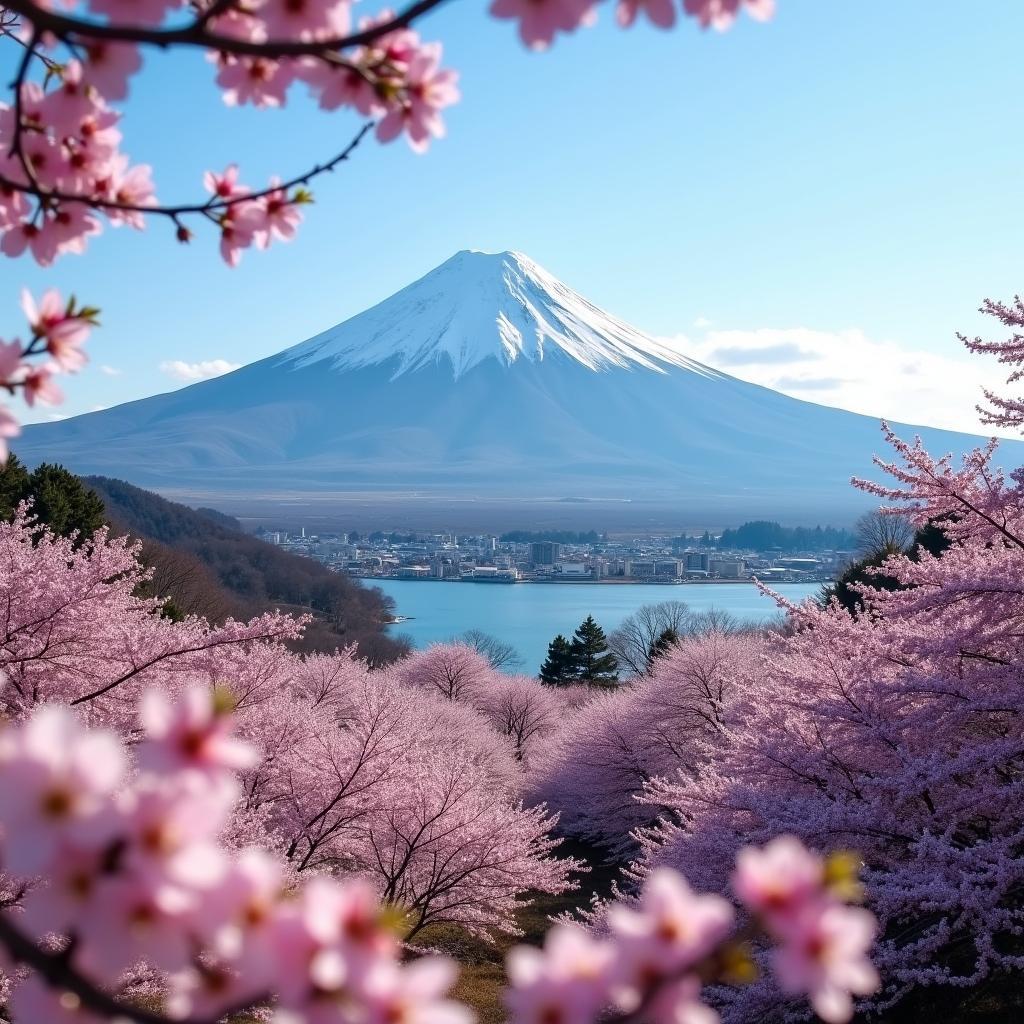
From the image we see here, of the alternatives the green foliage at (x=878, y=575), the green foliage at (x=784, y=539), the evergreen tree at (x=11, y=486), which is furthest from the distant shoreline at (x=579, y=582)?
the evergreen tree at (x=11, y=486)

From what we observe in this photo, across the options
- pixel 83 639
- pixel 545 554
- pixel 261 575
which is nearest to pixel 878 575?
pixel 83 639

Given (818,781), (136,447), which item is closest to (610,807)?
(818,781)

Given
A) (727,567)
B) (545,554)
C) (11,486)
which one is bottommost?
(545,554)

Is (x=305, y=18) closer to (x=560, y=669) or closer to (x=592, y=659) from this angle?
(x=560, y=669)

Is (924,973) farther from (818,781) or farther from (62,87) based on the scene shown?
(62,87)

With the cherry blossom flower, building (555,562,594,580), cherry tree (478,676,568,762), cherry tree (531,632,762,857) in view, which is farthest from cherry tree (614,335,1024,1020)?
building (555,562,594,580)

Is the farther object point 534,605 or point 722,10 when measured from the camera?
point 534,605
